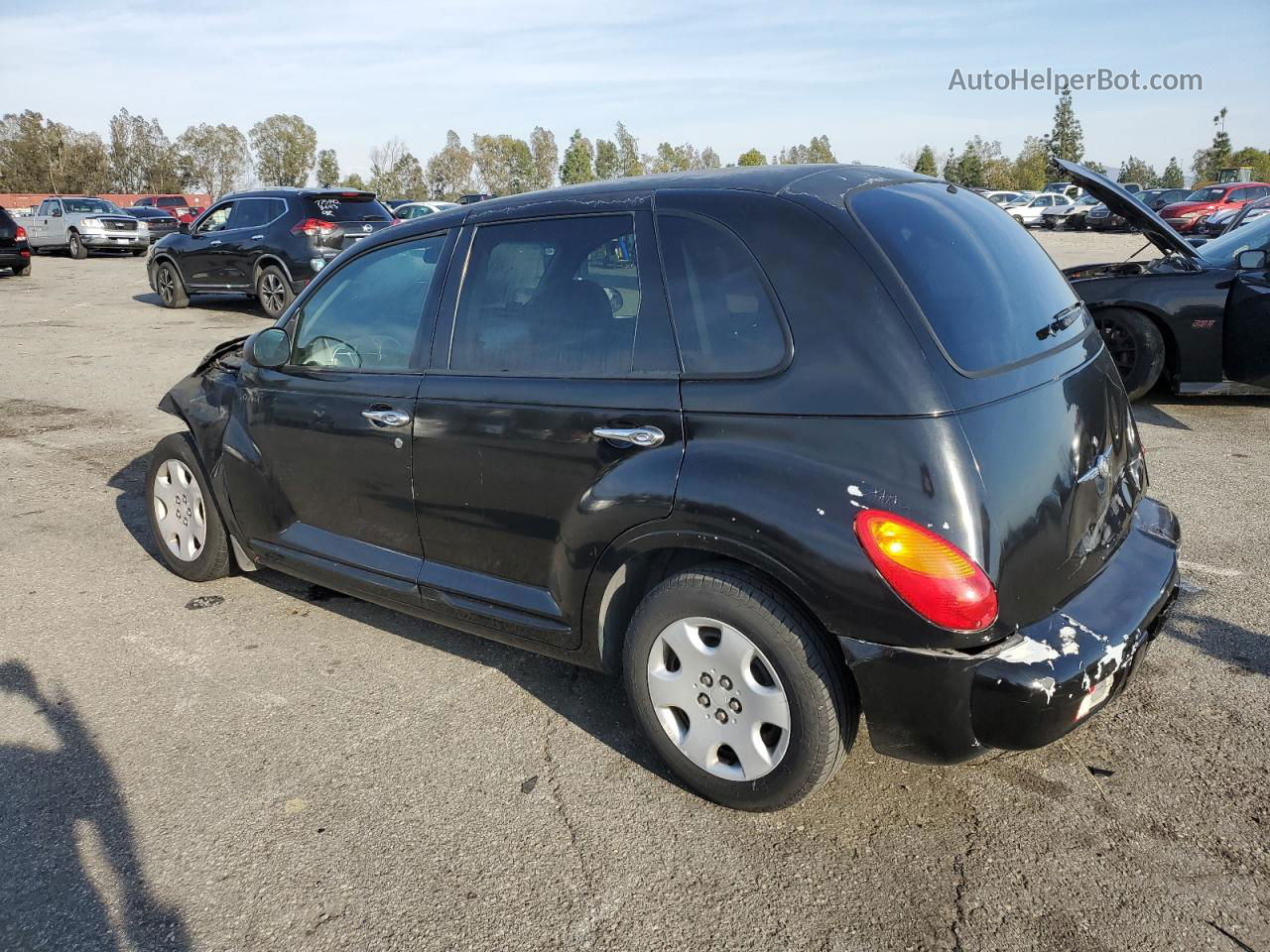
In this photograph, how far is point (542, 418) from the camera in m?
3.03

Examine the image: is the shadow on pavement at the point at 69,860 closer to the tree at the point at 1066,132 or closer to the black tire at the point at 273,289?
the black tire at the point at 273,289

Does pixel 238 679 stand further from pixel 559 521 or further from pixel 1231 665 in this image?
pixel 1231 665

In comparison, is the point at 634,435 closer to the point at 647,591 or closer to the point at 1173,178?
the point at 647,591

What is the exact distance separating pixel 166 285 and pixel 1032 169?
222ft

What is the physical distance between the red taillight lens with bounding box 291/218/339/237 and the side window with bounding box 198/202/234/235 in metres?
1.64

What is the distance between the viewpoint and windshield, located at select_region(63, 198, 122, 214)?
87.5ft

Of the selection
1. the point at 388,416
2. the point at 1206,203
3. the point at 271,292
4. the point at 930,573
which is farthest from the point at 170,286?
the point at 1206,203

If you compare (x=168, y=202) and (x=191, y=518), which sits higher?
(x=168, y=202)

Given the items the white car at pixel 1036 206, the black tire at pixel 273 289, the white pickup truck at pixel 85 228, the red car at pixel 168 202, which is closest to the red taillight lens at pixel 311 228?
the black tire at pixel 273 289

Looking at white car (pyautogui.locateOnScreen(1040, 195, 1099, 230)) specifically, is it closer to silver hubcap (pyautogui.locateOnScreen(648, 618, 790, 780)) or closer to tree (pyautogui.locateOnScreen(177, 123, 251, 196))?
silver hubcap (pyautogui.locateOnScreen(648, 618, 790, 780))

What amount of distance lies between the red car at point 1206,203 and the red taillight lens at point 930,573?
31670 millimetres

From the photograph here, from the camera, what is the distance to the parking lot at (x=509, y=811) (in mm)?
2410

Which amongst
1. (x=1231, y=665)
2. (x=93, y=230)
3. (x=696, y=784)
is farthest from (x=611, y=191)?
(x=93, y=230)

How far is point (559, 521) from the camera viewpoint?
9.89ft
